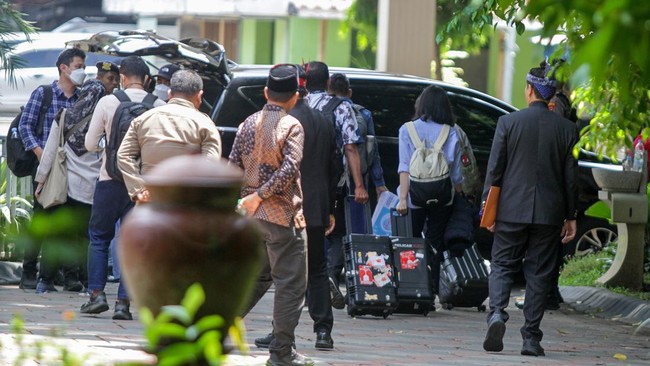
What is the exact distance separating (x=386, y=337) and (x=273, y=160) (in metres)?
2.39

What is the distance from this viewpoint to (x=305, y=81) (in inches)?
420

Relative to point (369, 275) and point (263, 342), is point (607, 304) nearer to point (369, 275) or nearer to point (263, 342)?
point (369, 275)

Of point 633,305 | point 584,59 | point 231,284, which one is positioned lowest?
point 633,305

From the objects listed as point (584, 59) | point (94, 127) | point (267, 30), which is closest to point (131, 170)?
point (94, 127)

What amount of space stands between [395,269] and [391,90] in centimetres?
271

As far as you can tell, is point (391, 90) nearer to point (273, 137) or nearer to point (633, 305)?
point (633, 305)

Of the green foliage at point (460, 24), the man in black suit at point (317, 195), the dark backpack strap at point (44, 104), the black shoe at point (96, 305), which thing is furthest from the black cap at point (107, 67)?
the man in black suit at point (317, 195)

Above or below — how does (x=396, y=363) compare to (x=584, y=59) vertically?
below

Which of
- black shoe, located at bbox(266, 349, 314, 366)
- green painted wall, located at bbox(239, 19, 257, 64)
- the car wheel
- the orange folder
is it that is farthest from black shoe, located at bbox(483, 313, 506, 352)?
green painted wall, located at bbox(239, 19, 257, 64)

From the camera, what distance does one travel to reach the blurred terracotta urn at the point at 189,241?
445cm

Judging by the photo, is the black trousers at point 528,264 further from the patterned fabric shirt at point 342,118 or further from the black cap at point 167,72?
the black cap at point 167,72

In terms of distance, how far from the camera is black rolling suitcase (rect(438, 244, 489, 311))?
36.4 ft

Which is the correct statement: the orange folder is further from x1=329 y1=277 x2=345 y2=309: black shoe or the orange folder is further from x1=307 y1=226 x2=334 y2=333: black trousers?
x1=329 y1=277 x2=345 y2=309: black shoe

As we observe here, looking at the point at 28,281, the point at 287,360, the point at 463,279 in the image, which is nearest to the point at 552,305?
the point at 463,279
